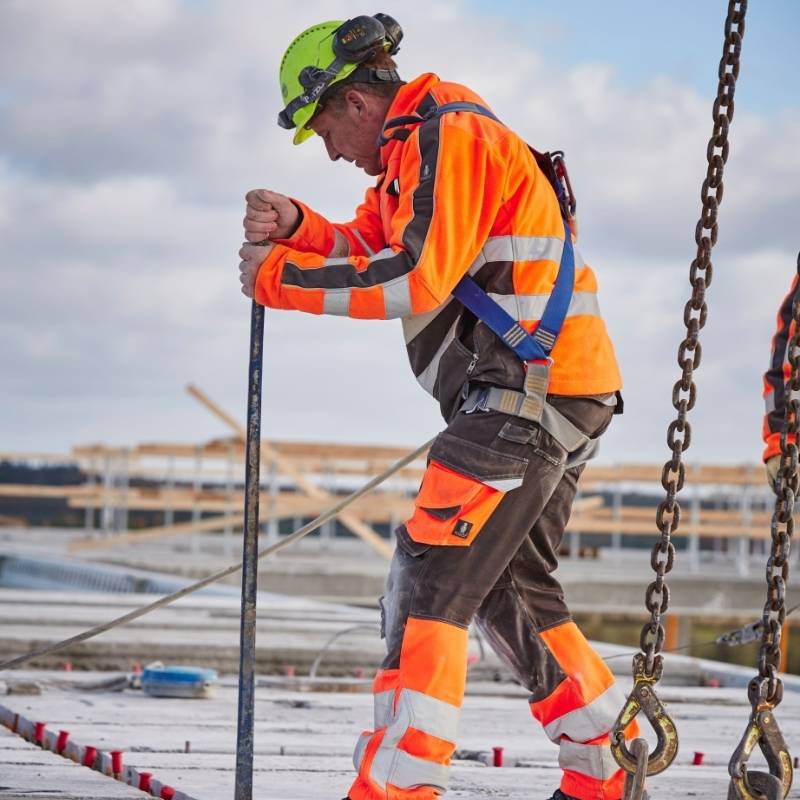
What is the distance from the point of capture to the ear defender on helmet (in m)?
3.27

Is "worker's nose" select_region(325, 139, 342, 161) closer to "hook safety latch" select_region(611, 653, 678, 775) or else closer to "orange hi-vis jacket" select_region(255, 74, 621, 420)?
"orange hi-vis jacket" select_region(255, 74, 621, 420)

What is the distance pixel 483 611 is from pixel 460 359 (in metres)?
0.55

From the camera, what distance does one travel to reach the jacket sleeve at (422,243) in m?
3.03

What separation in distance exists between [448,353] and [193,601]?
6.90 metres

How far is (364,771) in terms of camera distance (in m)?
2.97

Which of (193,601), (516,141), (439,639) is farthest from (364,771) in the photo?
(193,601)

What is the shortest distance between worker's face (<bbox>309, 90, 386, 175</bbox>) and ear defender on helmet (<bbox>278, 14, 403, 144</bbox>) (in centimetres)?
4

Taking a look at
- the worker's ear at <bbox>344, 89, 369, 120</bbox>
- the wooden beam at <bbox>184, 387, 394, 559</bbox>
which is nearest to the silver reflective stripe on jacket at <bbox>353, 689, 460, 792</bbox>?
the worker's ear at <bbox>344, 89, 369, 120</bbox>

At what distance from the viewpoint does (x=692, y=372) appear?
2.75 m

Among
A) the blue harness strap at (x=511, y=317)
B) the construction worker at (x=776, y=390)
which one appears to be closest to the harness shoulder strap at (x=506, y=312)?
the blue harness strap at (x=511, y=317)

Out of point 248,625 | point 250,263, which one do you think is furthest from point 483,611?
point 250,263

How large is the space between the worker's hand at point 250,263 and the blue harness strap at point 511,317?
0.40m

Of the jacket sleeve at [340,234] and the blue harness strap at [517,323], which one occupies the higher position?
the jacket sleeve at [340,234]

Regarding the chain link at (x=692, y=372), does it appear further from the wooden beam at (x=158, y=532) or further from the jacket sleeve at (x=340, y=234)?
the wooden beam at (x=158, y=532)
